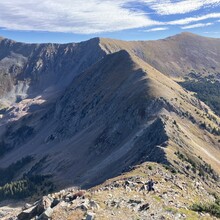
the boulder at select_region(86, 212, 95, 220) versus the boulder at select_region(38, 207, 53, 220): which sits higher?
the boulder at select_region(86, 212, 95, 220)

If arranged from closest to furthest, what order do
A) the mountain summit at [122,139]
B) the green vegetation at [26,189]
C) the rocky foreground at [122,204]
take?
the rocky foreground at [122,204], the mountain summit at [122,139], the green vegetation at [26,189]

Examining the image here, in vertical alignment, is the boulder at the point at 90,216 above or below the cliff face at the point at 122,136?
above

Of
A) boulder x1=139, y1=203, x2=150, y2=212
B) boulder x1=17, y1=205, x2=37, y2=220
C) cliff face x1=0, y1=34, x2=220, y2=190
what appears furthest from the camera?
cliff face x1=0, y1=34, x2=220, y2=190

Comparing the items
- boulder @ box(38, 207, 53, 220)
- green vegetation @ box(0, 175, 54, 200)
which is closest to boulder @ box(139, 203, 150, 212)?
boulder @ box(38, 207, 53, 220)

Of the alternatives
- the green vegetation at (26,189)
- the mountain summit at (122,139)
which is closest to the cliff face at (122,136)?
the mountain summit at (122,139)

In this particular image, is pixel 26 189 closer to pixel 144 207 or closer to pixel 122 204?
pixel 122 204

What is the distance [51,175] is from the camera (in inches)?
Result: 5162

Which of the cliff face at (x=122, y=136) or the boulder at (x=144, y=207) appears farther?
the cliff face at (x=122, y=136)

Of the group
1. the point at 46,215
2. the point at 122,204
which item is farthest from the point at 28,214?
the point at 122,204

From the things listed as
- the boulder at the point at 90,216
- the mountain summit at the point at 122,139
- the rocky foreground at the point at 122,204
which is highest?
the boulder at the point at 90,216

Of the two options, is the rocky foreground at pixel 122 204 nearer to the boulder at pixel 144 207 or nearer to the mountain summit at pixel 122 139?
the boulder at pixel 144 207

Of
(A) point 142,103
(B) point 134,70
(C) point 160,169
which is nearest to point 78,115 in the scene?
(B) point 134,70

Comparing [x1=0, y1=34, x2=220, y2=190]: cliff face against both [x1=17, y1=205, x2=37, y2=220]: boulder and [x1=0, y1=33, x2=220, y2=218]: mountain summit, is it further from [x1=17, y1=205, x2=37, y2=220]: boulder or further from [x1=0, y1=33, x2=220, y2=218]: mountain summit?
[x1=17, y1=205, x2=37, y2=220]: boulder

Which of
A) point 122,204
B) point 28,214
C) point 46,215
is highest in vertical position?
point 46,215
